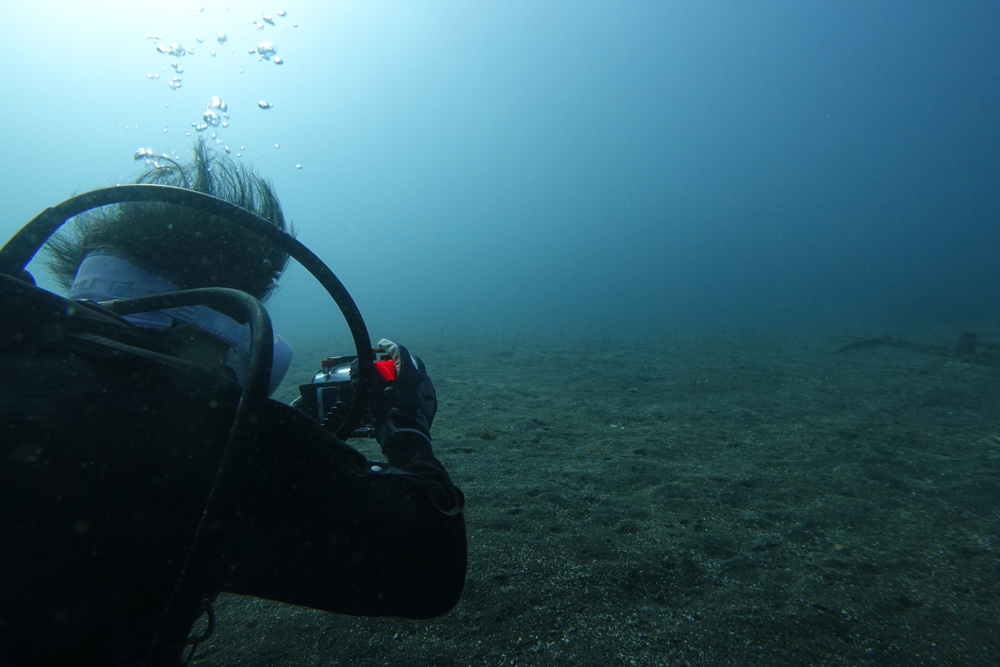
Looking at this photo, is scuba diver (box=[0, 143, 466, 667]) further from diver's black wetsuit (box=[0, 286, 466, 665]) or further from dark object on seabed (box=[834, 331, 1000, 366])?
dark object on seabed (box=[834, 331, 1000, 366])

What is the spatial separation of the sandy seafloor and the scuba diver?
1.08 metres

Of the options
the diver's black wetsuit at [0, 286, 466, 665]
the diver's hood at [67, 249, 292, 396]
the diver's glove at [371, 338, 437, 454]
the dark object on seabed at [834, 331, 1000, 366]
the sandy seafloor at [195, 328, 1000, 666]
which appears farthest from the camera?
the dark object on seabed at [834, 331, 1000, 366]

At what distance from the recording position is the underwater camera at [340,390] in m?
1.45

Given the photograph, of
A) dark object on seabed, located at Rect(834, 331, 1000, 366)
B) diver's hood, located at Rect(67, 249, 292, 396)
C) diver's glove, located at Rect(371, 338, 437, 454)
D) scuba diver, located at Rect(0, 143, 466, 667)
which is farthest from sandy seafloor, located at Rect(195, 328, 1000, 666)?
dark object on seabed, located at Rect(834, 331, 1000, 366)

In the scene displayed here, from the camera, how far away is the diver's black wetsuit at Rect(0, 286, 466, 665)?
1.88ft

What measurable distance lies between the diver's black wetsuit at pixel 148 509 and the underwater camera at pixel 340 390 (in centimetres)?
55

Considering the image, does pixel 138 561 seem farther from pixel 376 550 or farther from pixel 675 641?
pixel 675 641

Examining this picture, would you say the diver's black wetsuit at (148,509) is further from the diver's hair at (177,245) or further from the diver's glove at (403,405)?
the diver's hair at (177,245)

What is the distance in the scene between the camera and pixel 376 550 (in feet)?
2.95

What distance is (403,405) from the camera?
148 cm

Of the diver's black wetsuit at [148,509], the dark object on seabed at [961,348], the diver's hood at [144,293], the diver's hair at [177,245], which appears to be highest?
the diver's hair at [177,245]

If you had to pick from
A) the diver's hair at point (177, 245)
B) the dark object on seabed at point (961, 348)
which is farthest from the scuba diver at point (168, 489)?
the dark object on seabed at point (961, 348)

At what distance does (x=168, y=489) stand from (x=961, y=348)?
14.1m

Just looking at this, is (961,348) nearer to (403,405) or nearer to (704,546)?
(704,546)
